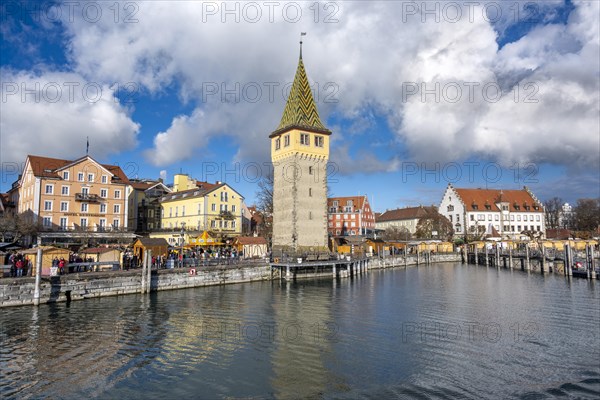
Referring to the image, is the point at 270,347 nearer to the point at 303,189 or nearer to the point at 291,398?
the point at 291,398

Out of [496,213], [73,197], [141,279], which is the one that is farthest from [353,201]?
[141,279]

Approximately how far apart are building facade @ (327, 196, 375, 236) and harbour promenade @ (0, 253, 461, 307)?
4478 cm

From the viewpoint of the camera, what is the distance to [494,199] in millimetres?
100500

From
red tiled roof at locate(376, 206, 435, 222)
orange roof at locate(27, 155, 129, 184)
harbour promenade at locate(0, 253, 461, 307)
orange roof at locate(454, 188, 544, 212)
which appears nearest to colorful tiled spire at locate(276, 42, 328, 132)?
harbour promenade at locate(0, 253, 461, 307)

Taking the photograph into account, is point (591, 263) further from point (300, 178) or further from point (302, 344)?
point (302, 344)

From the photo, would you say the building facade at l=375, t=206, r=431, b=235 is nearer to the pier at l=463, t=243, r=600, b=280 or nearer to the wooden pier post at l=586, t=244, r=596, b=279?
the pier at l=463, t=243, r=600, b=280

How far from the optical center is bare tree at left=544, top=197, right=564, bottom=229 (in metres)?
123

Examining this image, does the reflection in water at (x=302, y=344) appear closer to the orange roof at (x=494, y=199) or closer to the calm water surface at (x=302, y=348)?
the calm water surface at (x=302, y=348)

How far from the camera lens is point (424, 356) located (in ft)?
56.2

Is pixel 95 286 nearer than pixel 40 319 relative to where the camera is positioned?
No

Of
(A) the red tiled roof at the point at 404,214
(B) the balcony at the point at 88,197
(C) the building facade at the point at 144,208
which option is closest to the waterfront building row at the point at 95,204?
(B) the balcony at the point at 88,197

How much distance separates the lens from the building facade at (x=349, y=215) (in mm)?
96938

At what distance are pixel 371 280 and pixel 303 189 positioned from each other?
1329 cm

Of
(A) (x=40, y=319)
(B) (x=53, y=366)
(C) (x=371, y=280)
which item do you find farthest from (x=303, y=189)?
(B) (x=53, y=366)
